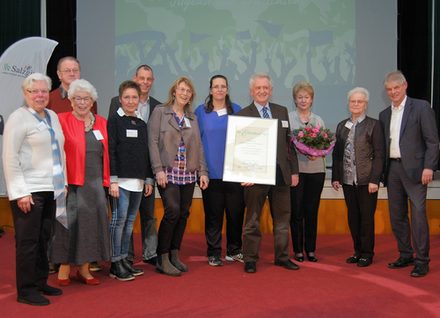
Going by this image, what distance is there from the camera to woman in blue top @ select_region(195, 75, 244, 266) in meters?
3.78

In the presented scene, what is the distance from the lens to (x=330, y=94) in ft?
20.4

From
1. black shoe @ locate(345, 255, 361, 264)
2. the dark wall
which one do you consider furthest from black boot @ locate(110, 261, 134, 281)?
the dark wall

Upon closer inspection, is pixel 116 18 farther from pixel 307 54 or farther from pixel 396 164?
pixel 396 164

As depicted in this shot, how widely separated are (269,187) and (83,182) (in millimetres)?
1404

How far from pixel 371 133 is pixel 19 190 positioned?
260 centimetres

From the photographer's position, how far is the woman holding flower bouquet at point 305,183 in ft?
12.9

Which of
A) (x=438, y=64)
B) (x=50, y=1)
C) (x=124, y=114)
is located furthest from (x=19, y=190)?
(x=438, y=64)

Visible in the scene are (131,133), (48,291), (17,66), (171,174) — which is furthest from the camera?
(17,66)

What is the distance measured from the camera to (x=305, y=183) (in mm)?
3992

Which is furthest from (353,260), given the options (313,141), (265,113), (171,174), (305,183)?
(171,174)

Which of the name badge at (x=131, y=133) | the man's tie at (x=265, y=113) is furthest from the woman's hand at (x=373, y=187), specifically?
the name badge at (x=131, y=133)

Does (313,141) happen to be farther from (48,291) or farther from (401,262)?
(48,291)

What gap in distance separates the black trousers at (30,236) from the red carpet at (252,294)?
146 mm

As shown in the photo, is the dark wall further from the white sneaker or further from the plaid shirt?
the plaid shirt
